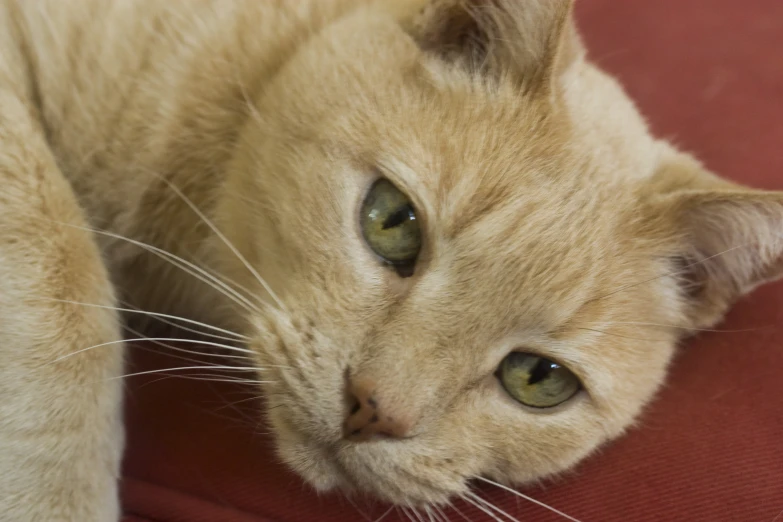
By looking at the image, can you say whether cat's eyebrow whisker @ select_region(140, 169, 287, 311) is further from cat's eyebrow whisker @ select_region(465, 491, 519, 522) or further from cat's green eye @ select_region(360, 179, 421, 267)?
cat's eyebrow whisker @ select_region(465, 491, 519, 522)

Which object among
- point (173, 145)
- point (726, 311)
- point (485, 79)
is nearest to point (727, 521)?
point (726, 311)

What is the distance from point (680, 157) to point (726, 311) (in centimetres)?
29

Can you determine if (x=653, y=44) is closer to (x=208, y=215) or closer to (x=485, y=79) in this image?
(x=485, y=79)

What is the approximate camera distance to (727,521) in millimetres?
1029

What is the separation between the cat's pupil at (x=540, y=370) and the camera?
1077mm

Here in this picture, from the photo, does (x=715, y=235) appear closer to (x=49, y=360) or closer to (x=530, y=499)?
(x=530, y=499)

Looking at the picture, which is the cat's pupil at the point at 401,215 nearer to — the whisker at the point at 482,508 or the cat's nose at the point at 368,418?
the cat's nose at the point at 368,418

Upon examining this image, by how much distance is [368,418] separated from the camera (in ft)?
3.04

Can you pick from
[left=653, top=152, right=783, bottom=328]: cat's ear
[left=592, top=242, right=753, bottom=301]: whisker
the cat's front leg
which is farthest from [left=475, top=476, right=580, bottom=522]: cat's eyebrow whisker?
the cat's front leg

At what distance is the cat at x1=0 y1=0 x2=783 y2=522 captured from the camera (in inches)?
38.7

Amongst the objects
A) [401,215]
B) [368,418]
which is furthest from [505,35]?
[368,418]

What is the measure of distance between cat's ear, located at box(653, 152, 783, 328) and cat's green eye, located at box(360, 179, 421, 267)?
39 centimetres

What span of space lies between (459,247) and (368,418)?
27 cm

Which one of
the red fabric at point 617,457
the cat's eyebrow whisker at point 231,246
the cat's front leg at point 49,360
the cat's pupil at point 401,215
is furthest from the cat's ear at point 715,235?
the cat's front leg at point 49,360
